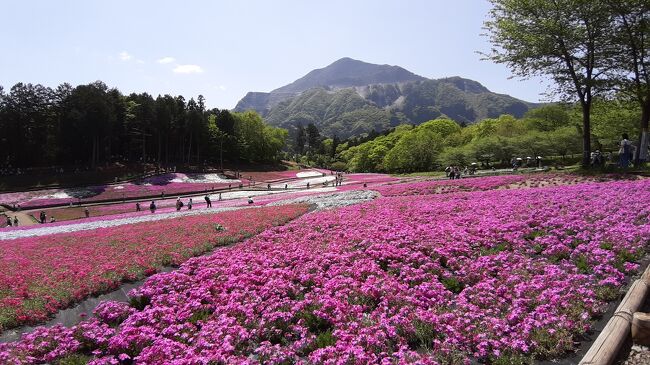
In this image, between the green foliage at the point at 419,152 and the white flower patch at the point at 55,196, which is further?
the green foliage at the point at 419,152

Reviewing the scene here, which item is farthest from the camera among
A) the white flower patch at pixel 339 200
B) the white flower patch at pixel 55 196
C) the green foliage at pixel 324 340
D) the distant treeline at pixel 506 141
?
the white flower patch at pixel 55 196

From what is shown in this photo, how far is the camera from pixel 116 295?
12.2m

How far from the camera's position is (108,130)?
292ft

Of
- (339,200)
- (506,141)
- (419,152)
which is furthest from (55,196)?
(506,141)

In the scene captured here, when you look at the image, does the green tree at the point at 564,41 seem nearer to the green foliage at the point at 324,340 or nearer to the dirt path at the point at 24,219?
the green foliage at the point at 324,340

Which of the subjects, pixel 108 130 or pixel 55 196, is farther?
pixel 108 130

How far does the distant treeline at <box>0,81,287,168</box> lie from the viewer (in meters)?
86.6

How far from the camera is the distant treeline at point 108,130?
86.6 metres

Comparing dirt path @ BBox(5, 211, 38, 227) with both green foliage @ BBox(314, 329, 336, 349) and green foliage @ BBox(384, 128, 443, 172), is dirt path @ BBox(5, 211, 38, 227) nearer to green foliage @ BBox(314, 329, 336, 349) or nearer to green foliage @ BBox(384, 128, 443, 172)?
green foliage @ BBox(314, 329, 336, 349)

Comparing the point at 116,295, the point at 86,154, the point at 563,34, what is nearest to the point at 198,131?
the point at 86,154

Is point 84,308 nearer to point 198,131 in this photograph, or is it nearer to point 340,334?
point 340,334

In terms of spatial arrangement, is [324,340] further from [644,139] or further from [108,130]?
[108,130]

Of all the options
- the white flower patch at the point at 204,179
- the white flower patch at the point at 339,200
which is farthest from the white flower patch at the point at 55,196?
the white flower patch at the point at 339,200

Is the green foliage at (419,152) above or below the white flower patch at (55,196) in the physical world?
above
